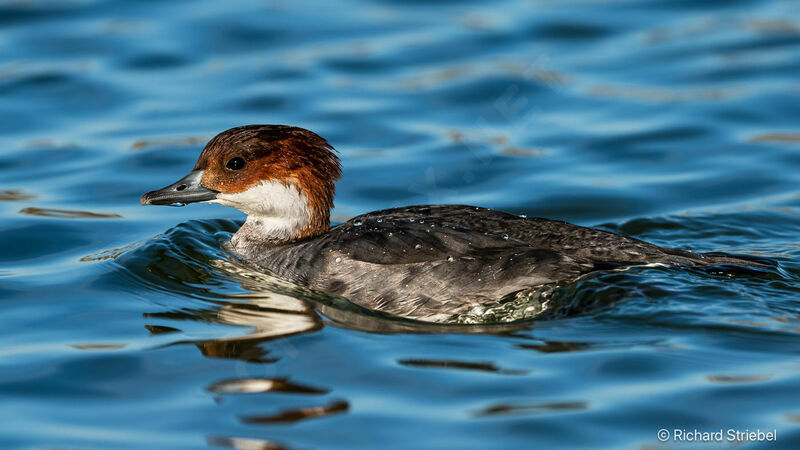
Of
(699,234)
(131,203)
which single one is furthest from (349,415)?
(131,203)

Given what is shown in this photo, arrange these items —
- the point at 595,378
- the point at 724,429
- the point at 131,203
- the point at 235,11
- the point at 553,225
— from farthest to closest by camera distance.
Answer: the point at 235,11 → the point at 131,203 → the point at 553,225 → the point at 595,378 → the point at 724,429

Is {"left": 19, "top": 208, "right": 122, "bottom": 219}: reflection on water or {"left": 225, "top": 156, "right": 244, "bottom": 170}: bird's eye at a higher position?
{"left": 19, "top": 208, "right": 122, "bottom": 219}: reflection on water

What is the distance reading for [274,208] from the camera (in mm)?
8641

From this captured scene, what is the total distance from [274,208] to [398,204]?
2129 millimetres

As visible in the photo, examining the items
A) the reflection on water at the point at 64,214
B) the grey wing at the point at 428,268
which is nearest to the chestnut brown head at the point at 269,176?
the grey wing at the point at 428,268

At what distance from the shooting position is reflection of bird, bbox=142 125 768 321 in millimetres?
7516

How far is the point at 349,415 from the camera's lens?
605 cm

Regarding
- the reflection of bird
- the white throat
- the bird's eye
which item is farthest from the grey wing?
the bird's eye

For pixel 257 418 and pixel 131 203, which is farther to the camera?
pixel 131 203

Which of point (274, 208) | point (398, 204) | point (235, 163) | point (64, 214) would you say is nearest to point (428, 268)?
point (274, 208)

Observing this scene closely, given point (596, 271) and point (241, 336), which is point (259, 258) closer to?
point (241, 336)

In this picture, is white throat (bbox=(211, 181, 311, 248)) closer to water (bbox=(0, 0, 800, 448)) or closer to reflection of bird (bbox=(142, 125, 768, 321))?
reflection of bird (bbox=(142, 125, 768, 321))

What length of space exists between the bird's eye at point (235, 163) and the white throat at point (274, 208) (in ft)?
0.64

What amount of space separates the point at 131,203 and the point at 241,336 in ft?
12.2
